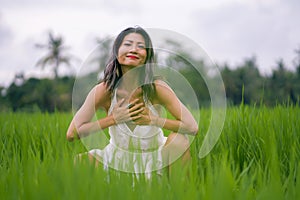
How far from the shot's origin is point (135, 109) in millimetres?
1714

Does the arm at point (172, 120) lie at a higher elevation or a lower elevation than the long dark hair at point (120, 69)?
lower

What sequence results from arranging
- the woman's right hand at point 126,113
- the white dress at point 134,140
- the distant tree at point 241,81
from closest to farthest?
the woman's right hand at point 126,113 → the white dress at point 134,140 → the distant tree at point 241,81

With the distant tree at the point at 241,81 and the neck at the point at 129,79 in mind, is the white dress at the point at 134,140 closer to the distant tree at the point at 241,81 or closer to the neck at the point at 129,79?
the neck at the point at 129,79

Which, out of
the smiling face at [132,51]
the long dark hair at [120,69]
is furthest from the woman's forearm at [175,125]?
the smiling face at [132,51]

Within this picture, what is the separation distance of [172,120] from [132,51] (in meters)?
0.32

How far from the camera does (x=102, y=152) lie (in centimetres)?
187

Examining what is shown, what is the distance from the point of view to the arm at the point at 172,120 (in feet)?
5.74

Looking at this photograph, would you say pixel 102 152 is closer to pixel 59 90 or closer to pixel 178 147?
pixel 178 147

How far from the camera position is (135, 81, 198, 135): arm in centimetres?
175

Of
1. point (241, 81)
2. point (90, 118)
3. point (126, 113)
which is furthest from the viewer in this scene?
point (241, 81)

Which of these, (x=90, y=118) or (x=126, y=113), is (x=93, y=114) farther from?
(x=126, y=113)

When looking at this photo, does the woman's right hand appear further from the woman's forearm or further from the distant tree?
the distant tree

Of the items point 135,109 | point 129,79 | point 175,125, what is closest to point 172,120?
point 175,125

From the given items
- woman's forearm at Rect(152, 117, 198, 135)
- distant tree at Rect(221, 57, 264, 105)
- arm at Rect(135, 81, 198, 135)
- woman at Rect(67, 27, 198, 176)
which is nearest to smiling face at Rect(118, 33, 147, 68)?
woman at Rect(67, 27, 198, 176)
